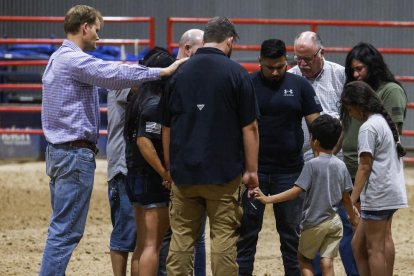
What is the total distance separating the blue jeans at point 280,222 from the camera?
12.2ft

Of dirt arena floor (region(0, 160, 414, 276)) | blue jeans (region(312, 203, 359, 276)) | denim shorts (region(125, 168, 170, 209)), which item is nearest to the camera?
denim shorts (region(125, 168, 170, 209))

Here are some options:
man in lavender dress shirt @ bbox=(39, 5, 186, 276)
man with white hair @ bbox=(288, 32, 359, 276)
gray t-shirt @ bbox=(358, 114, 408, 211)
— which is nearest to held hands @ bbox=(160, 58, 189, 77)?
man in lavender dress shirt @ bbox=(39, 5, 186, 276)

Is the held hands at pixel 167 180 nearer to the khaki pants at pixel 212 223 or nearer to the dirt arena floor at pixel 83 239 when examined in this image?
the khaki pants at pixel 212 223

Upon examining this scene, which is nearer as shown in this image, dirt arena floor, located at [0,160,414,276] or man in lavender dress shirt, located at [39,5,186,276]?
man in lavender dress shirt, located at [39,5,186,276]

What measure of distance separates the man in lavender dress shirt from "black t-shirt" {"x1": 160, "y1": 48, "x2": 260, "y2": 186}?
242 mm

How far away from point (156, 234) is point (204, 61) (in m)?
1.05

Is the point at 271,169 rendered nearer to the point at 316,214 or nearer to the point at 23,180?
the point at 316,214

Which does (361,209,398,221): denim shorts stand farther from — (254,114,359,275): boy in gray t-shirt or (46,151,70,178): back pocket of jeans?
(46,151,70,178): back pocket of jeans

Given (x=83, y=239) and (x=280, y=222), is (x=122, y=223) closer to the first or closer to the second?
(x=280, y=222)

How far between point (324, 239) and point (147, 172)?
1129 millimetres

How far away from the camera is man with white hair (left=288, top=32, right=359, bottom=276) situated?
4129 millimetres

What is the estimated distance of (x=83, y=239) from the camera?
5.64m

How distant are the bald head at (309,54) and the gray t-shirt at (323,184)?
1.00 m

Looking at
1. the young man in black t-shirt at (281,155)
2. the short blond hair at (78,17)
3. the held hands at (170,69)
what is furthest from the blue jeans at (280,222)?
the short blond hair at (78,17)
